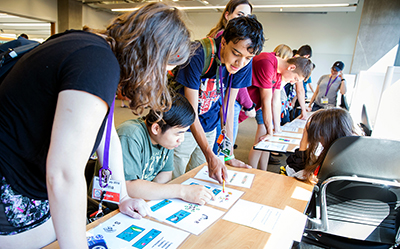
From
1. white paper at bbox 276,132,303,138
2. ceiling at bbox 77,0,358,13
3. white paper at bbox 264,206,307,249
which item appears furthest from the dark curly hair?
ceiling at bbox 77,0,358,13

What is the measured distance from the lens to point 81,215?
21.1 inches

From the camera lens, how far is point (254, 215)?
104 cm

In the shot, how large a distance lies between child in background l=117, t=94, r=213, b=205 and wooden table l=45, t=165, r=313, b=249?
16 cm

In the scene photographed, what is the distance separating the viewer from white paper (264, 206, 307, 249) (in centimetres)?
88

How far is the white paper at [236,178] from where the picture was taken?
1.34m

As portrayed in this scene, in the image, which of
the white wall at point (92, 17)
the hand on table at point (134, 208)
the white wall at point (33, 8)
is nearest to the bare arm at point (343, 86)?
the hand on table at point (134, 208)

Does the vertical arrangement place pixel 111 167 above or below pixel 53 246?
above

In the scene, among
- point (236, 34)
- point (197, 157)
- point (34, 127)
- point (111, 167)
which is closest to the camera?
point (34, 127)

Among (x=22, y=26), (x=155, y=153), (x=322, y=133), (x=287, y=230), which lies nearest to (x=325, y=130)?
(x=322, y=133)

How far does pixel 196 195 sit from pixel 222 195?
0.15 m

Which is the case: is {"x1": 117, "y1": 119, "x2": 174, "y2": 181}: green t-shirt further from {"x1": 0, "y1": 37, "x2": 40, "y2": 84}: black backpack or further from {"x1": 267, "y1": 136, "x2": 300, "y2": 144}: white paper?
{"x1": 267, "y1": 136, "x2": 300, "y2": 144}: white paper

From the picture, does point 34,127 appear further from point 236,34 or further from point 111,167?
point 236,34

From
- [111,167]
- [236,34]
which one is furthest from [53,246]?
[236,34]

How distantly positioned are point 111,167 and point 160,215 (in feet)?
0.84
